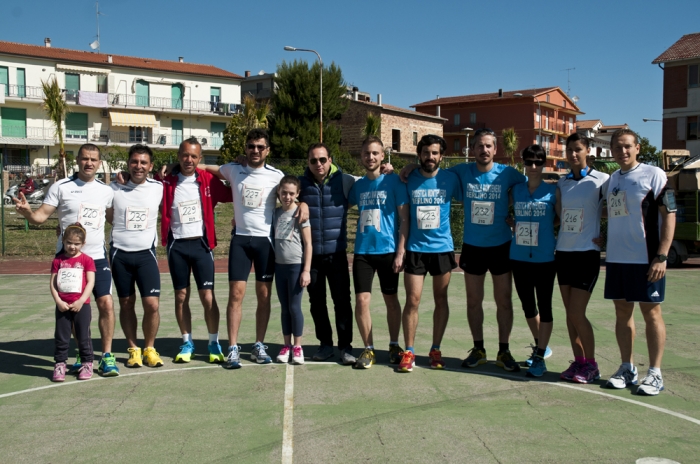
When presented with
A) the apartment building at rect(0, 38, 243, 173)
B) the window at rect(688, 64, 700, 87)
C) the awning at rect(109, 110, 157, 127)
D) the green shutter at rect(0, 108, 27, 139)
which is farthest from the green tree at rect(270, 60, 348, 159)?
the window at rect(688, 64, 700, 87)

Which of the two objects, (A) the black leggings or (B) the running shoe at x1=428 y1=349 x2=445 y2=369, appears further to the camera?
(B) the running shoe at x1=428 y1=349 x2=445 y2=369

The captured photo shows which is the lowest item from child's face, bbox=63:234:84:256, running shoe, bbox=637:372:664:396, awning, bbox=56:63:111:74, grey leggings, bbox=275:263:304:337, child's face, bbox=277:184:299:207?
running shoe, bbox=637:372:664:396

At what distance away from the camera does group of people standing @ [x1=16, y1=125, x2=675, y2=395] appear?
17.6 feet

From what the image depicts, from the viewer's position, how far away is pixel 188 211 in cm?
596

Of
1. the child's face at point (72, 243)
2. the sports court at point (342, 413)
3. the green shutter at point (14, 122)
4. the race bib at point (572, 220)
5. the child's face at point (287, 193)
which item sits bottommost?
the sports court at point (342, 413)

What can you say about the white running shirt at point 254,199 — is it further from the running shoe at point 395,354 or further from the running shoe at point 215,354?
the running shoe at point 395,354

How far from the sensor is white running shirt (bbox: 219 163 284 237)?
233 inches

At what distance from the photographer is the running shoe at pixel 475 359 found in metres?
5.85

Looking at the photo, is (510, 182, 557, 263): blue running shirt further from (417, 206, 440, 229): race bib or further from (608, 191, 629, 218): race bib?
(417, 206, 440, 229): race bib

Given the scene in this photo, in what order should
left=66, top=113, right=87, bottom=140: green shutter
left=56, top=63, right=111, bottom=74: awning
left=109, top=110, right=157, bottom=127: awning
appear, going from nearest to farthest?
left=56, top=63, right=111, bottom=74: awning < left=66, top=113, right=87, bottom=140: green shutter < left=109, top=110, right=157, bottom=127: awning

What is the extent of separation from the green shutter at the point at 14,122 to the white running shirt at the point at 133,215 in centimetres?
4456

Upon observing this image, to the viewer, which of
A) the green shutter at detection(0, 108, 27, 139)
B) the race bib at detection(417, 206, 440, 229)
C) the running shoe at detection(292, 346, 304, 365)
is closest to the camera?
the race bib at detection(417, 206, 440, 229)

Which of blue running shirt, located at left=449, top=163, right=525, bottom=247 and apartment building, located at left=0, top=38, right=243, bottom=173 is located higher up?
apartment building, located at left=0, top=38, right=243, bottom=173

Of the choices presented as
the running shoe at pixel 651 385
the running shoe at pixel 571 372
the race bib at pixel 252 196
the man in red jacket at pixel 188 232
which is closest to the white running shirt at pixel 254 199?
the race bib at pixel 252 196
